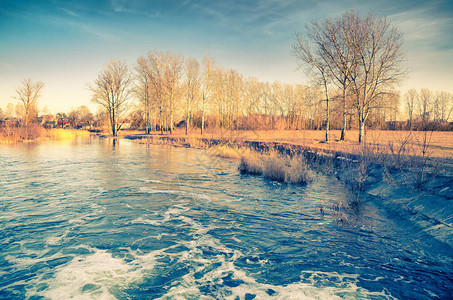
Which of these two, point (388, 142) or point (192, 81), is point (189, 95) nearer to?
point (192, 81)

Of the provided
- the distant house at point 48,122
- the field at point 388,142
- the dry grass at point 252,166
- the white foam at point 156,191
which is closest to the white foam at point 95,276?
the white foam at point 156,191

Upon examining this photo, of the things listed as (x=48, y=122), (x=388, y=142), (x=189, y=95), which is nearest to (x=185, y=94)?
(x=189, y=95)

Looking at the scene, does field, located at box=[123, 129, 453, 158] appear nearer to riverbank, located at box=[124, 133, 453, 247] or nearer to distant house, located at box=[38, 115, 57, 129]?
riverbank, located at box=[124, 133, 453, 247]

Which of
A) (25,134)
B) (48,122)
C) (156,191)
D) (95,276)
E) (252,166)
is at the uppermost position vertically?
(48,122)

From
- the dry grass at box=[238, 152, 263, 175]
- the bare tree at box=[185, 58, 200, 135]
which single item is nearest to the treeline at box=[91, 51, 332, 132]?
the bare tree at box=[185, 58, 200, 135]

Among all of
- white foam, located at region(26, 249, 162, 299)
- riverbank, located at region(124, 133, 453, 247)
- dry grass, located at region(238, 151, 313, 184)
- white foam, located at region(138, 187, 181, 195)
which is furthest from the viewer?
dry grass, located at region(238, 151, 313, 184)

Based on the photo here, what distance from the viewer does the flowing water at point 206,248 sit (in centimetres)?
449

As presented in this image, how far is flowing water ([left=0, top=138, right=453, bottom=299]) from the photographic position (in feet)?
14.7

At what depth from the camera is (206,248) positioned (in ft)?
19.4

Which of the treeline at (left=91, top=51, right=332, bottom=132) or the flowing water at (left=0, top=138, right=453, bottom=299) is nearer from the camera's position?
the flowing water at (left=0, top=138, right=453, bottom=299)

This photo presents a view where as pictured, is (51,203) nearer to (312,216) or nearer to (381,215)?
(312,216)

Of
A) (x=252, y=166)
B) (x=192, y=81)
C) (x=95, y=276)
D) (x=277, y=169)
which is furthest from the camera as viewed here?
(x=192, y=81)

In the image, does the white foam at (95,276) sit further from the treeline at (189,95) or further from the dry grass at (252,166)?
the treeline at (189,95)

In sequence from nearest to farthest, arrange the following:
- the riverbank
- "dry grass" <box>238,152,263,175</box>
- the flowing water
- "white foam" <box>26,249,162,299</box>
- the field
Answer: "white foam" <box>26,249,162,299</box> → the flowing water → the riverbank → the field → "dry grass" <box>238,152,263,175</box>
